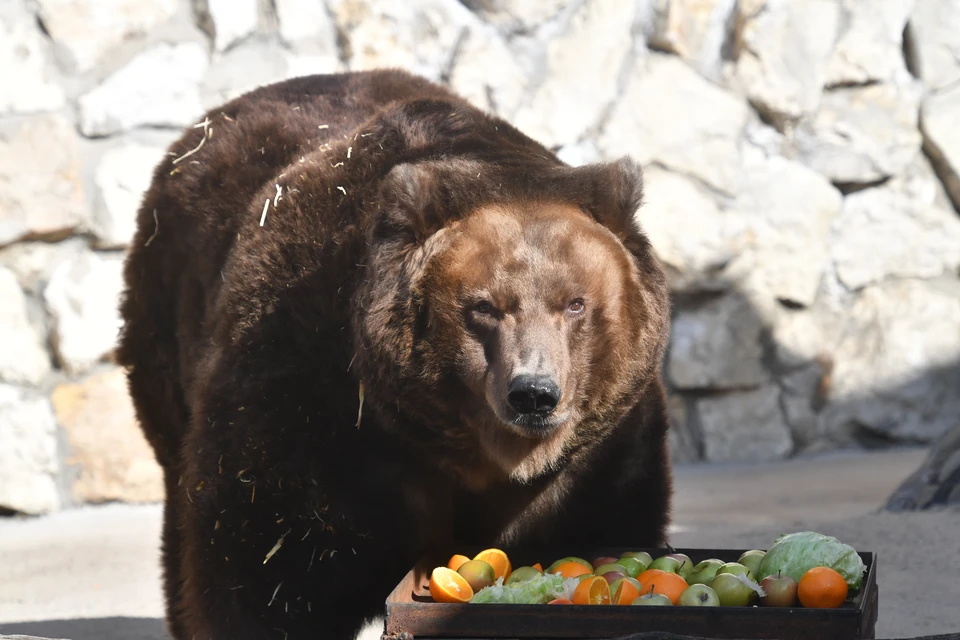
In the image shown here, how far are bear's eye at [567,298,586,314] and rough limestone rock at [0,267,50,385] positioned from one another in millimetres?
4255

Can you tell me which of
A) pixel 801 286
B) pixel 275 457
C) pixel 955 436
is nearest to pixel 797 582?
pixel 275 457

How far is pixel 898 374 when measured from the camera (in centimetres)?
722

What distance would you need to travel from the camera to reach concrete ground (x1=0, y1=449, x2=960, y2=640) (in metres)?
4.56

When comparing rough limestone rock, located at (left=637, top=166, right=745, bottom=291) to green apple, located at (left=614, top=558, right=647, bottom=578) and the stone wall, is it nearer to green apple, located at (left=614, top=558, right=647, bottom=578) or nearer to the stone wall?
the stone wall

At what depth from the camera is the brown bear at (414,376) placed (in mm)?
3049

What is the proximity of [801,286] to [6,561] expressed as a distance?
4779 mm

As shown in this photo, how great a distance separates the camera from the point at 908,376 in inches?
284

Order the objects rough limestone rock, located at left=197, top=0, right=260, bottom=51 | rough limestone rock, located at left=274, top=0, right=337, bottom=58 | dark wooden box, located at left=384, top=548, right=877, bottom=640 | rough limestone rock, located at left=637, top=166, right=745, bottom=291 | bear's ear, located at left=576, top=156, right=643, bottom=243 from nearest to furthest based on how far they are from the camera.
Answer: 1. dark wooden box, located at left=384, top=548, right=877, bottom=640
2. bear's ear, located at left=576, top=156, right=643, bottom=243
3. rough limestone rock, located at left=197, top=0, right=260, bottom=51
4. rough limestone rock, located at left=274, top=0, right=337, bottom=58
5. rough limestone rock, located at left=637, top=166, right=745, bottom=291

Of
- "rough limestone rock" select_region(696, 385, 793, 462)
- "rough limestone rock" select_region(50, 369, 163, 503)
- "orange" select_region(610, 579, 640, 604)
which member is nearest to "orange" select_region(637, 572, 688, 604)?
"orange" select_region(610, 579, 640, 604)

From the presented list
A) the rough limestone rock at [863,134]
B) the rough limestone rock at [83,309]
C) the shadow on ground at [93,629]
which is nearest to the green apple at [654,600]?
the shadow on ground at [93,629]

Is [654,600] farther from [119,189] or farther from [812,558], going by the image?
[119,189]

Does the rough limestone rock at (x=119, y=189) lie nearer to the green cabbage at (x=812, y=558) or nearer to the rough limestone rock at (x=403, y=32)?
the rough limestone rock at (x=403, y=32)

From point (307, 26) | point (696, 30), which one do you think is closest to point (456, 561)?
point (307, 26)

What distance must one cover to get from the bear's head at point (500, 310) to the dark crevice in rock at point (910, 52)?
4.99m
